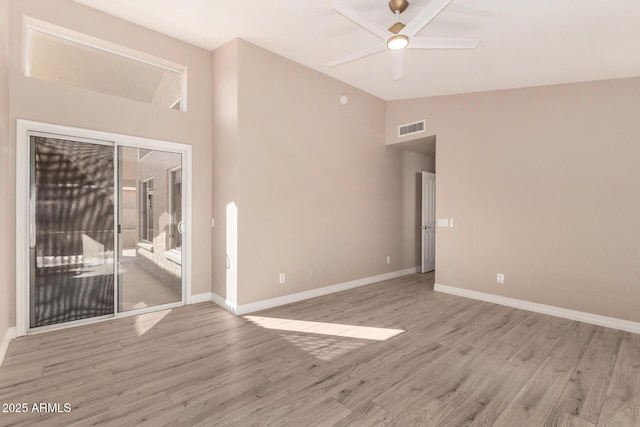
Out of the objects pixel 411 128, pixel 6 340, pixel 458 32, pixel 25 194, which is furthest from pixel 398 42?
pixel 6 340

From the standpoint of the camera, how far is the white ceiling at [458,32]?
266 cm

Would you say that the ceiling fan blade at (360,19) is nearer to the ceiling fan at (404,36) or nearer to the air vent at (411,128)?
the ceiling fan at (404,36)

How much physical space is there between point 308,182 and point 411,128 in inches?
88.1

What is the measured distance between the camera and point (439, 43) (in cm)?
275

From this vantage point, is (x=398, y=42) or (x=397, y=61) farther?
(x=397, y=61)

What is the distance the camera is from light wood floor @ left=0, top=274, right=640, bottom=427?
2006mm

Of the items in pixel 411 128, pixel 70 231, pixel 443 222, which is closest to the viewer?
pixel 70 231

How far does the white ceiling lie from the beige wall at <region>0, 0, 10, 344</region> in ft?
3.08

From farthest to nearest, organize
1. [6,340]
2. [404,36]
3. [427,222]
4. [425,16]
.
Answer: [427,222] → [6,340] → [404,36] → [425,16]

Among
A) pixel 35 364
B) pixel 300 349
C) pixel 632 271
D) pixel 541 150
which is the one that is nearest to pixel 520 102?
pixel 541 150

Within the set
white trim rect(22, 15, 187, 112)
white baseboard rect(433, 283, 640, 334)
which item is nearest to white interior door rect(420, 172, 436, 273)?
white baseboard rect(433, 283, 640, 334)

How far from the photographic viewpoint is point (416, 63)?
388 cm

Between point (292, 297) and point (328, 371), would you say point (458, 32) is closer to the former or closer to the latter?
point (328, 371)

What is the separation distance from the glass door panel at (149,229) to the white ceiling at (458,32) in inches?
64.3
